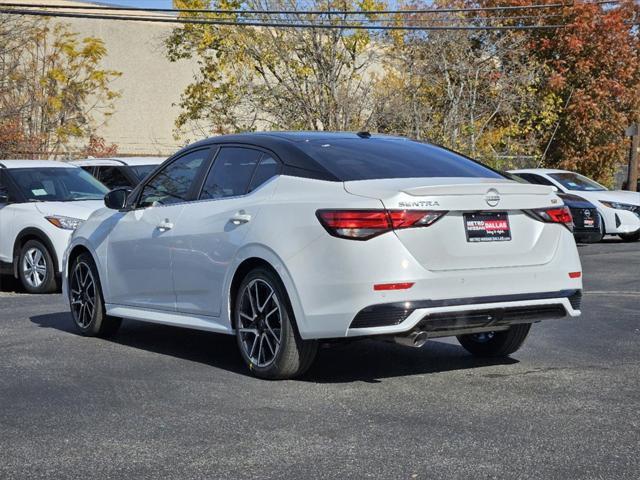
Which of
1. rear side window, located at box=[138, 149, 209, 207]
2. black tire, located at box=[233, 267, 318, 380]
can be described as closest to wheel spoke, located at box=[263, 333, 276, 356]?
black tire, located at box=[233, 267, 318, 380]

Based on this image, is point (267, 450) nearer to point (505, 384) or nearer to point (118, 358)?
point (505, 384)

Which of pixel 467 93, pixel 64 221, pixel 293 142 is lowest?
pixel 64 221

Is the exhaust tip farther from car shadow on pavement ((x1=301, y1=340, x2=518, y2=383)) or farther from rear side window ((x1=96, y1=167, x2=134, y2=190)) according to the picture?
rear side window ((x1=96, y1=167, x2=134, y2=190))

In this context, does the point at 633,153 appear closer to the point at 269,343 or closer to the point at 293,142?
the point at 293,142

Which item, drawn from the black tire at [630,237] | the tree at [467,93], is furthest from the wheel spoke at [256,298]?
the tree at [467,93]

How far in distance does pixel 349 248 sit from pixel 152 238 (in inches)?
90.5

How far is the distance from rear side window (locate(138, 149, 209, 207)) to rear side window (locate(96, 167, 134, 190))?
8.88m

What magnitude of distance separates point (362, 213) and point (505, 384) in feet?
4.71

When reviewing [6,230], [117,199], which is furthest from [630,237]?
[117,199]

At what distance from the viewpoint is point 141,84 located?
38.9m

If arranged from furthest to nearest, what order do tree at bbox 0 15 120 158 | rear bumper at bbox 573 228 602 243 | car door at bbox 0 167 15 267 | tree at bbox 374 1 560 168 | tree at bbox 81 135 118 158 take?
tree at bbox 81 135 118 158, tree at bbox 0 15 120 158, tree at bbox 374 1 560 168, rear bumper at bbox 573 228 602 243, car door at bbox 0 167 15 267

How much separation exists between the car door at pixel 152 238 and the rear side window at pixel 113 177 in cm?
868

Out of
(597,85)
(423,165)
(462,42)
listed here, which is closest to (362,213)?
(423,165)

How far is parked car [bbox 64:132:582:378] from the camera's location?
22.0 ft
